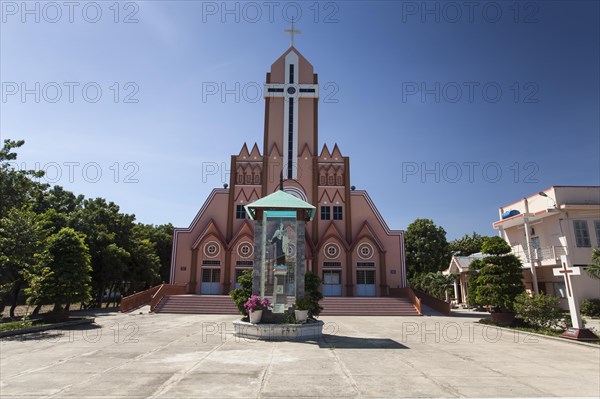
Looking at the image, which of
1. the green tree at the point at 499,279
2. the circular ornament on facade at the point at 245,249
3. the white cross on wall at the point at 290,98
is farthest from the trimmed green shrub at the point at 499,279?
the white cross on wall at the point at 290,98

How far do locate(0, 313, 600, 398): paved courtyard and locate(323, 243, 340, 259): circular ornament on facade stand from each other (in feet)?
60.6

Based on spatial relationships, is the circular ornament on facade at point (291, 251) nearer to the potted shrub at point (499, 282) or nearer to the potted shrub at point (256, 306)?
the potted shrub at point (256, 306)

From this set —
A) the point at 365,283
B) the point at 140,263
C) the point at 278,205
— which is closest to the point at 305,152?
the point at 365,283

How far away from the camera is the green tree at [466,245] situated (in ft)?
172

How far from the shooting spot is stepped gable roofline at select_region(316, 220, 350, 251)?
31533 mm

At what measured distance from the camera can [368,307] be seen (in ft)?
84.6

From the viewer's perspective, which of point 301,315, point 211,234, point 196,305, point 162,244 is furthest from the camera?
point 162,244

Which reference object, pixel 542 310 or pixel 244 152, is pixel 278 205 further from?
pixel 244 152

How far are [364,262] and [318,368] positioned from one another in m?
24.3

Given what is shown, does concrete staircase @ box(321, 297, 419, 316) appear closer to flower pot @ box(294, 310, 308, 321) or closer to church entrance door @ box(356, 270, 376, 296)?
church entrance door @ box(356, 270, 376, 296)

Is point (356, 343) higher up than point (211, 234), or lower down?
lower down

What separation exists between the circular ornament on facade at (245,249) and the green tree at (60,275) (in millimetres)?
14505

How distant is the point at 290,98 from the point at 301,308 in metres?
26.7

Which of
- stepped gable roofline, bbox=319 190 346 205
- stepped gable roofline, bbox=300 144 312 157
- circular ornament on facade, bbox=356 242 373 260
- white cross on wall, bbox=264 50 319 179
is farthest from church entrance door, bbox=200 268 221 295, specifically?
stepped gable roofline, bbox=300 144 312 157
